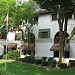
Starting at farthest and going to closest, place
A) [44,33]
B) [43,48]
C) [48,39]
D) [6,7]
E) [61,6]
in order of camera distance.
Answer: [44,33]
[43,48]
[48,39]
[6,7]
[61,6]

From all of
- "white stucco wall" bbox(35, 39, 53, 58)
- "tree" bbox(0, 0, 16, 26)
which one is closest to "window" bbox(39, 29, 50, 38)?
"white stucco wall" bbox(35, 39, 53, 58)

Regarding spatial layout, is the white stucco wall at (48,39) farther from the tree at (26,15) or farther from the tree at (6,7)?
the tree at (6,7)

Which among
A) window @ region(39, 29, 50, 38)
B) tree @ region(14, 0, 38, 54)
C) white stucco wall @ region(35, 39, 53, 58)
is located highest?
tree @ region(14, 0, 38, 54)

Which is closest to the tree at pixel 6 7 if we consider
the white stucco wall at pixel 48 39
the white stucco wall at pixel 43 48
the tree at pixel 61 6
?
the white stucco wall at pixel 48 39

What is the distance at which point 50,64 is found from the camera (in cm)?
3222

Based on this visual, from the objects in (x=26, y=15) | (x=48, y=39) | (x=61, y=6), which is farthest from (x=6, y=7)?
(x=61, y=6)

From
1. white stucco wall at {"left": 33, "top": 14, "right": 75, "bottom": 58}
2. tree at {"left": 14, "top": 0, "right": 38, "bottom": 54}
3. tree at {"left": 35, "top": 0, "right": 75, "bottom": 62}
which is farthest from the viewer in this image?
white stucco wall at {"left": 33, "top": 14, "right": 75, "bottom": 58}

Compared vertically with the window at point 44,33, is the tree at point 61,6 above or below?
above

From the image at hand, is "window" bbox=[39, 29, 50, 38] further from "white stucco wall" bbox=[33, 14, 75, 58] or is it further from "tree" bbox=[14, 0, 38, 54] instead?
"tree" bbox=[14, 0, 38, 54]

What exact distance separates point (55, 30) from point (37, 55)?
552cm

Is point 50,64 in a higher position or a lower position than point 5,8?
lower

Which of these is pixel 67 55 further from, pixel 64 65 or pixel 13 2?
pixel 13 2

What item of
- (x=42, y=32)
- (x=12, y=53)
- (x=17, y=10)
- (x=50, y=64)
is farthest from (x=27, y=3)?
(x=50, y=64)

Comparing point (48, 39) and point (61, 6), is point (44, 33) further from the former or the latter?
point (61, 6)
